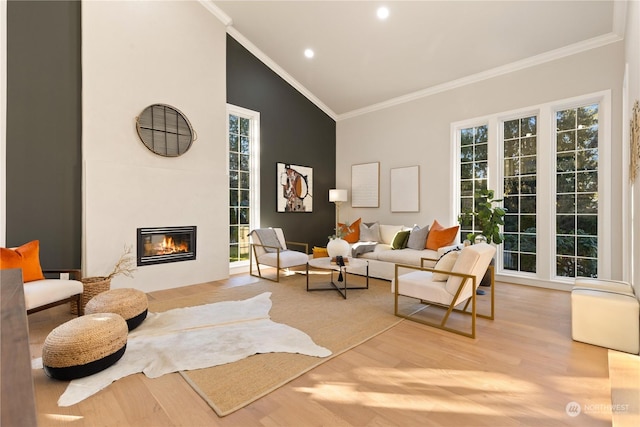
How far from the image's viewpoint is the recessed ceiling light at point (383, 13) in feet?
14.4

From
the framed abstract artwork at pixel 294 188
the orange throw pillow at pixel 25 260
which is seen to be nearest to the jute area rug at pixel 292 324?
the orange throw pillow at pixel 25 260

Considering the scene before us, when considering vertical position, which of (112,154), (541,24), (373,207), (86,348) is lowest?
(86,348)

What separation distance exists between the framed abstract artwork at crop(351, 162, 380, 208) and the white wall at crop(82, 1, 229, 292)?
122 inches

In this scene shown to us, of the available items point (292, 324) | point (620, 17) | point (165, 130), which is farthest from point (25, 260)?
point (620, 17)

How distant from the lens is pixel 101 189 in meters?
3.95

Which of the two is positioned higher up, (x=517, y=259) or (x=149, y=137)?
(x=149, y=137)

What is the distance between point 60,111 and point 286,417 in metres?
4.53

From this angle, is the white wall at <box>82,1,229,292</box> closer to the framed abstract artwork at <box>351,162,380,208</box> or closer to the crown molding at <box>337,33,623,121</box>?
the framed abstract artwork at <box>351,162,380,208</box>

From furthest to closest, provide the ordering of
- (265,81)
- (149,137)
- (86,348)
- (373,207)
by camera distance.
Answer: (373,207), (265,81), (149,137), (86,348)

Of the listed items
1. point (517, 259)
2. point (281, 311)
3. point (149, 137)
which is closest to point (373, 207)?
point (517, 259)

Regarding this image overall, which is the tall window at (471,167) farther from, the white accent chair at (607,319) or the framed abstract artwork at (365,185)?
the white accent chair at (607,319)

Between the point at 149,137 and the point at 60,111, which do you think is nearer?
the point at 60,111

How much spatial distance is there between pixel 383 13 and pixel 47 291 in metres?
5.32

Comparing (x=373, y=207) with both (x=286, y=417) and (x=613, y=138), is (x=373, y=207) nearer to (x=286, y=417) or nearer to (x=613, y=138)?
(x=613, y=138)
